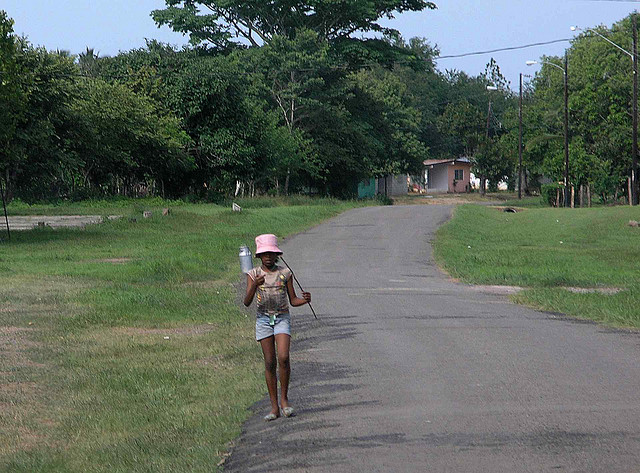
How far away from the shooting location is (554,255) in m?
29.6

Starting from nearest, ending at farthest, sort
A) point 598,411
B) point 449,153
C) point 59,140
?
point 598,411
point 59,140
point 449,153

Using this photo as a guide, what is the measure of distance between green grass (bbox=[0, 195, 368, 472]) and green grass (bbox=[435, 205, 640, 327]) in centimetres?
584

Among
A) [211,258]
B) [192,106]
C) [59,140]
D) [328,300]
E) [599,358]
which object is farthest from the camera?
[192,106]

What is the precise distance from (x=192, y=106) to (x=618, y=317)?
40.3 m

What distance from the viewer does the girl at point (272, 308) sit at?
361 inches

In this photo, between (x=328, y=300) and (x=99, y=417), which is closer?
(x=99, y=417)

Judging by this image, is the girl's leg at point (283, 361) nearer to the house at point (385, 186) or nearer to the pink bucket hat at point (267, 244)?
the pink bucket hat at point (267, 244)

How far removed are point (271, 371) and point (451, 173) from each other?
→ 10167 centimetres

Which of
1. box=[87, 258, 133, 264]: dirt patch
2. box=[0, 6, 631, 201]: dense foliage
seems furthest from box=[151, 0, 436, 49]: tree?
box=[87, 258, 133, 264]: dirt patch

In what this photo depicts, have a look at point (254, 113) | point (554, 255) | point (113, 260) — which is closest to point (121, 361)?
point (113, 260)

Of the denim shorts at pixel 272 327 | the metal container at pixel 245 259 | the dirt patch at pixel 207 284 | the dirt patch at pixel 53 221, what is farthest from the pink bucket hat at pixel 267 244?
the dirt patch at pixel 53 221

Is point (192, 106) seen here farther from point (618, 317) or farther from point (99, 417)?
point (99, 417)

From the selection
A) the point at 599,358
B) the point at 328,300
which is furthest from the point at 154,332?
the point at 599,358

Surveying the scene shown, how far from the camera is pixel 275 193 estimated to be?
208 feet
